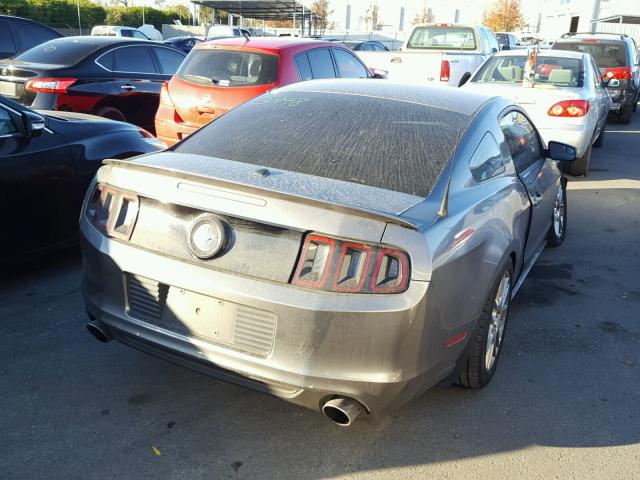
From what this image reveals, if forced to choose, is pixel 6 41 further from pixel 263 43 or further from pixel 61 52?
pixel 263 43

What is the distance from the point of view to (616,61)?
14781mm

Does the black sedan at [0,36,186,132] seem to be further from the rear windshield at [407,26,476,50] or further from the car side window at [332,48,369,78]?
the rear windshield at [407,26,476,50]

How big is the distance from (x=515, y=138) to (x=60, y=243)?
131 inches

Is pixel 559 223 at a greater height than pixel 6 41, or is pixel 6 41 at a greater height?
pixel 6 41

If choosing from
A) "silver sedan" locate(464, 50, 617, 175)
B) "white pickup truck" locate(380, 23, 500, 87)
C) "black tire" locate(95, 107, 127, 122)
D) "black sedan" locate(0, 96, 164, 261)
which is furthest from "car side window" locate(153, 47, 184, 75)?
"black sedan" locate(0, 96, 164, 261)

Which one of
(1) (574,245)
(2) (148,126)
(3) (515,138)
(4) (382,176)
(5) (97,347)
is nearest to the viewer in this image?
(4) (382,176)

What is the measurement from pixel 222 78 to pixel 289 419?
17.4 feet

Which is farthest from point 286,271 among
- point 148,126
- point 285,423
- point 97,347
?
point 148,126

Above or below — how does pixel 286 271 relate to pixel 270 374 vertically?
above

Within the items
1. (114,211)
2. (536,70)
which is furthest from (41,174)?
(536,70)

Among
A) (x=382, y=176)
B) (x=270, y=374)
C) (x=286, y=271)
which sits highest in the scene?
(x=382, y=176)

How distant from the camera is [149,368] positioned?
361 centimetres

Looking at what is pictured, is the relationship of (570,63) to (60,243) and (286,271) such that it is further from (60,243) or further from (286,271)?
(286,271)

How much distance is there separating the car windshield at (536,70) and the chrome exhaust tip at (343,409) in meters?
7.47
